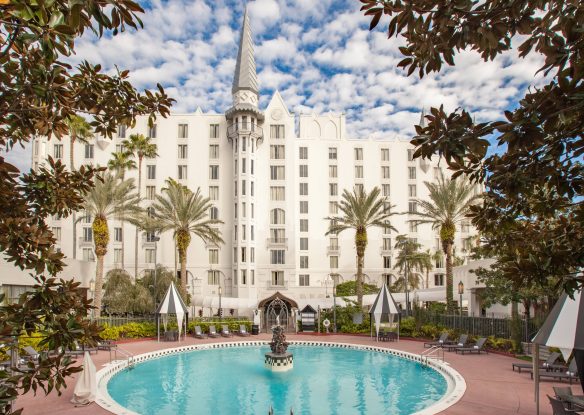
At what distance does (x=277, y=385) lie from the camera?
19.0m

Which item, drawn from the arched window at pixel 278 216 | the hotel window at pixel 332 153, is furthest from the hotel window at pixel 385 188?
the arched window at pixel 278 216

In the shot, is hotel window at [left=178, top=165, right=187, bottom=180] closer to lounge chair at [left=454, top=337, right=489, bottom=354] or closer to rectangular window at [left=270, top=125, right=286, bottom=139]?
rectangular window at [left=270, top=125, right=286, bottom=139]

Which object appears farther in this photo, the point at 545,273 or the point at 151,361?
the point at 151,361

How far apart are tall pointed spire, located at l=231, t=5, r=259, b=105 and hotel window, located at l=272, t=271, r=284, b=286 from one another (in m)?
19.8

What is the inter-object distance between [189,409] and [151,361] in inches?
381

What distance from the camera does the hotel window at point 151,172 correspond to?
5356cm

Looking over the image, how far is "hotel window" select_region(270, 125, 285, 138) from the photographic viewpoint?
181 feet

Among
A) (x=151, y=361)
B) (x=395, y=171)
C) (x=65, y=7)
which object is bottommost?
(x=151, y=361)

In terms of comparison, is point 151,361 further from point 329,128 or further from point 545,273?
point 329,128

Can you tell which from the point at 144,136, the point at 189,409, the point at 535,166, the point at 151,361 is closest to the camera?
the point at 535,166

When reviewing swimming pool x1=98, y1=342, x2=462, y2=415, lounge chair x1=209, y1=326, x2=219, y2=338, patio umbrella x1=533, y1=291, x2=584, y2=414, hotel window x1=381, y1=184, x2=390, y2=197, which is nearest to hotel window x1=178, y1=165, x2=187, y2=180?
hotel window x1=381, y1=184, x2=390, y2=197

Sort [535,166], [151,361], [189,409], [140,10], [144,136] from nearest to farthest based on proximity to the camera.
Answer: [140,10] → [535,166] → [189,409] → [151,361] → [144,136]

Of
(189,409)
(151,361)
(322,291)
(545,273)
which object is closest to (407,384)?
(189,409)

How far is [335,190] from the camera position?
56031mm
